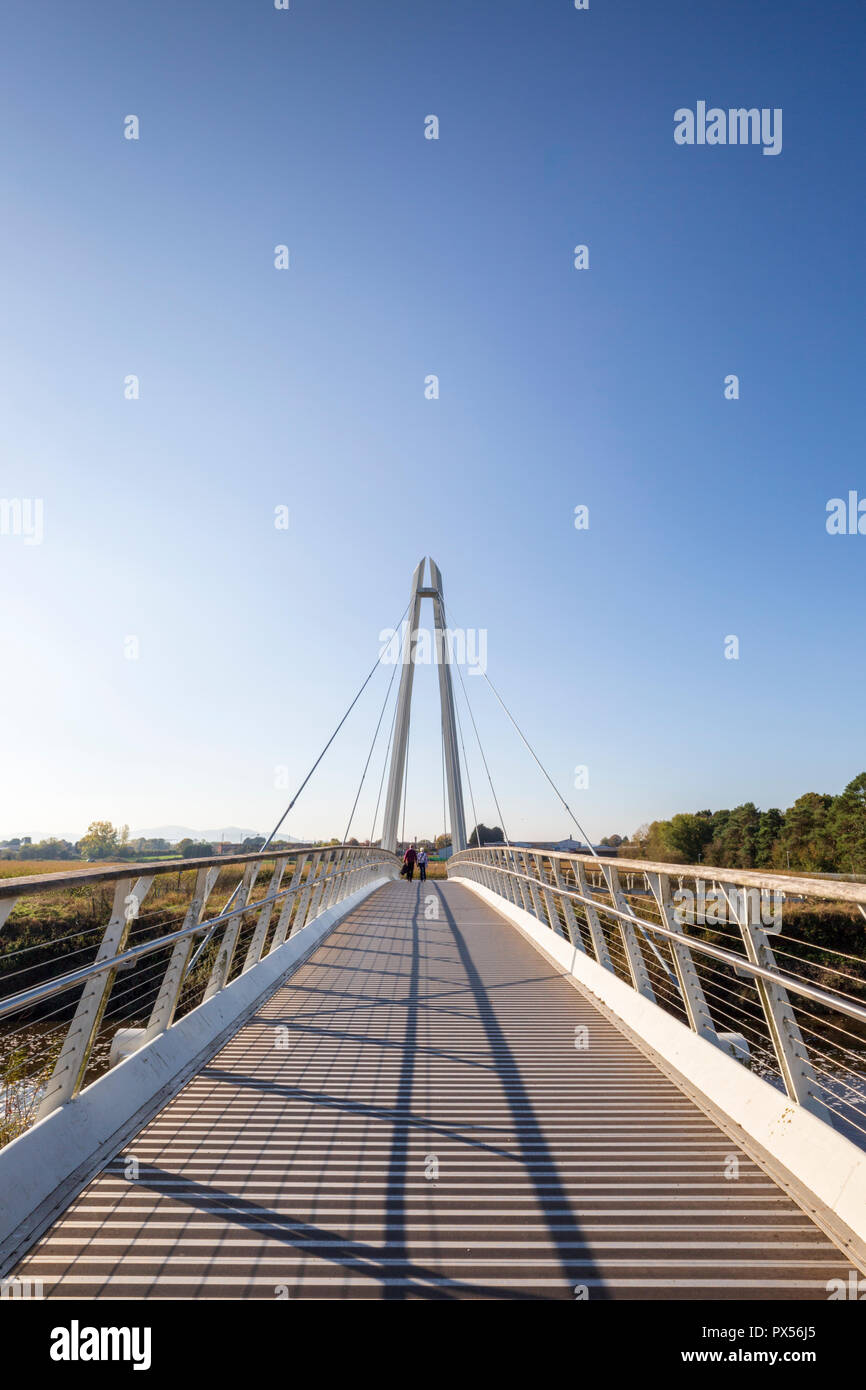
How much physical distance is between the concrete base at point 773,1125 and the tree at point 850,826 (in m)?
69.7

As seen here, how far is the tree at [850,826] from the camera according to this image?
67688 mm

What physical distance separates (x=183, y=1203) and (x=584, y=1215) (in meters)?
1.42

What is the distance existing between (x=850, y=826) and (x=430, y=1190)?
80.4 metres

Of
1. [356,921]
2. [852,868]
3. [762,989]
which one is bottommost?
[852,868]

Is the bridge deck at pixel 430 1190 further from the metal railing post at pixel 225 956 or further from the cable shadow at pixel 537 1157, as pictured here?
the metal railing post at pixel 225 956

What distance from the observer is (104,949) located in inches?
137

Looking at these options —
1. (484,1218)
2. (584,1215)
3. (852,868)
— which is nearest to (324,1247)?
(484,1218)

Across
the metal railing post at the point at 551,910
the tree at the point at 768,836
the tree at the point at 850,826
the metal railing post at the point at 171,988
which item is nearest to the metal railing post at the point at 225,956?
the metal railing post at the point at 171,988

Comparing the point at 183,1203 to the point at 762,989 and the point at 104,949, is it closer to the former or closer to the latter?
the point at 104,949

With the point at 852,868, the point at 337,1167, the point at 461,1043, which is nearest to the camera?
the point at 337,1167

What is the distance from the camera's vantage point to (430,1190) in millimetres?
2967

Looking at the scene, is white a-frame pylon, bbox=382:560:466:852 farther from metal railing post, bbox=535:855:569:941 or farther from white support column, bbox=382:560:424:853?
metal railing post, bbox=535:855:569:941

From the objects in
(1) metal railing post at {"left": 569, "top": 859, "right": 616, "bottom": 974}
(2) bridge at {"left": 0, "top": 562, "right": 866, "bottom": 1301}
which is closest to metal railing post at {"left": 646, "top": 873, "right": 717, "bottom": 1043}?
(2) bridge at {"left": 0, "top": 562, "right": 866, "bottom": 1301}

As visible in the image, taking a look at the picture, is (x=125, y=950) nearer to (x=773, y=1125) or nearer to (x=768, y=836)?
(x=773, y=1125)
